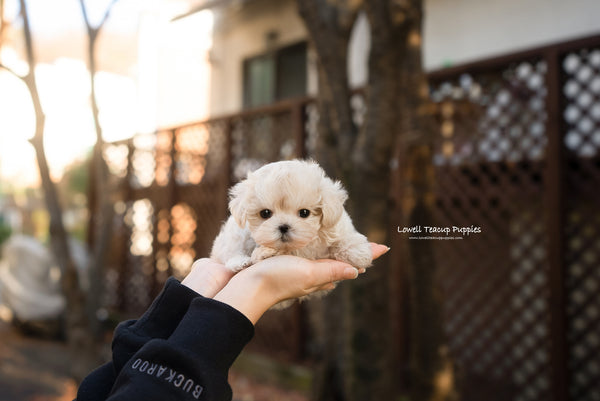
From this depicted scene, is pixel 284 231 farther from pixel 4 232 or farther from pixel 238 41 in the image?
pixel 4 232

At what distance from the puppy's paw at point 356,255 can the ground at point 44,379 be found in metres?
4.39

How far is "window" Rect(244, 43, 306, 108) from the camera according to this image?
26.6 feet

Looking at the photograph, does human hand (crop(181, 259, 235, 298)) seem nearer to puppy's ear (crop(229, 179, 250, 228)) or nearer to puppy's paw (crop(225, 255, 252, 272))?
puppy's paw (crop(225, 255, 252, 272))

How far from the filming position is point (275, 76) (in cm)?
835

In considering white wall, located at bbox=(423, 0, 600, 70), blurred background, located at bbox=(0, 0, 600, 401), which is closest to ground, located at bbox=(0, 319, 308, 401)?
blurred background, located at bbox=(0, 0, 600, 401)

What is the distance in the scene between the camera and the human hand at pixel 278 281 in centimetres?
100

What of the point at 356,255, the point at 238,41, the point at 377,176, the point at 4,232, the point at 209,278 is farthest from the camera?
the point at 4,232

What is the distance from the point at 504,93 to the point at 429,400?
2501 millimetres

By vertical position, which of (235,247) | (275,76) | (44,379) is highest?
(275,76)

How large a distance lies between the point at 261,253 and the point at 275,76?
7749 millimetres

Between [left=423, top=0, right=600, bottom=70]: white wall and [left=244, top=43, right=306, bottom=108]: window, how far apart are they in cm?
244

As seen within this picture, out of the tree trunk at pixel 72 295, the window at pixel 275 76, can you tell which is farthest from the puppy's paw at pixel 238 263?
the window at pixel 275 76

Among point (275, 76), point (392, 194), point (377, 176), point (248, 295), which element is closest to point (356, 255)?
point (248, 295)

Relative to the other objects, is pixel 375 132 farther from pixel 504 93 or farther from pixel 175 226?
pixel 175 226
